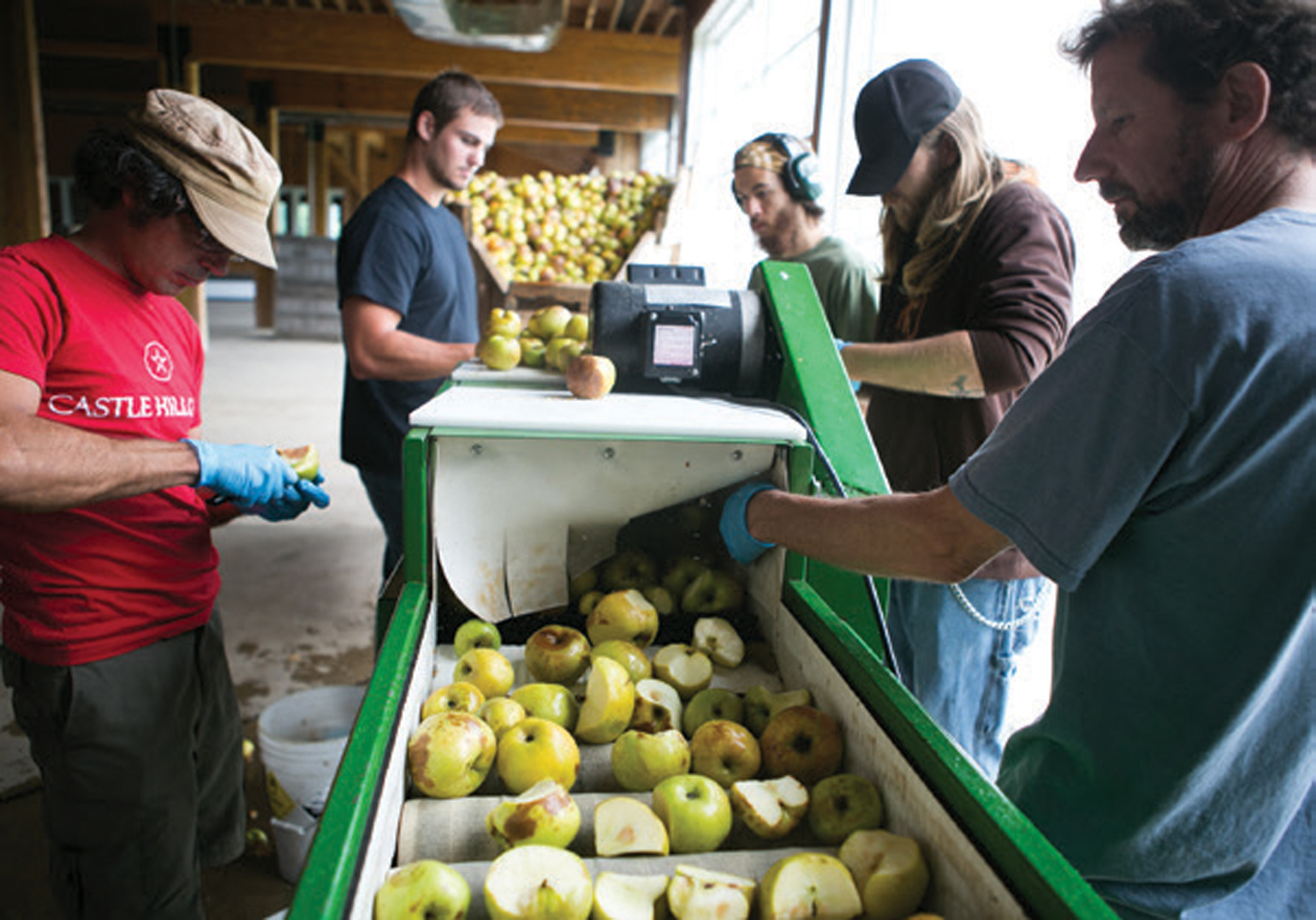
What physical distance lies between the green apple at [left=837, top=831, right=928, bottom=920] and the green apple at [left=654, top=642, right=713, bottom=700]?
15.9 inches

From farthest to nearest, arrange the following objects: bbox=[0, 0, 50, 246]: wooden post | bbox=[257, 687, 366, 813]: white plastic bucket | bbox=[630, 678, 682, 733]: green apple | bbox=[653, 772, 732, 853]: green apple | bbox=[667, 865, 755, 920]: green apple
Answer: bbox=[0, 0, 50, 246]: wooden post → bbox=[257, 687, 366, 813]: white plastic bucket → bbox=[630, 678, 682, 733]: green apple → bbox=[653, 772, 732, 853]: green apple → bbox=[667, 865, 755, 920]: green apple

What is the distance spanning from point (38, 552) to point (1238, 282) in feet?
5.93

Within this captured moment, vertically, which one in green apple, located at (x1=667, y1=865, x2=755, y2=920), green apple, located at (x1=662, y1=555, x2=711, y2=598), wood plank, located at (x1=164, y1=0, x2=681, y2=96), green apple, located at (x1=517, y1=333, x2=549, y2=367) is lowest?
green apple, located at (x1=667, y1=865, x2=755, y2=920)

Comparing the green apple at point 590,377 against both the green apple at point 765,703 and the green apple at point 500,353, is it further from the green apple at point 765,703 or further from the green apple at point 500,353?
the green apple at point 765,703

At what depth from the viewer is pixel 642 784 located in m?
1.04

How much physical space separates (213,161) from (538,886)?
4.49 feet

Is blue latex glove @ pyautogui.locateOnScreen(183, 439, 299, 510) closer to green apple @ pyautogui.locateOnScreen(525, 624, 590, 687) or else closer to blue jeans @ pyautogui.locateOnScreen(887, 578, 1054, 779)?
green apple @ pyautogui.locateOnScreen(525, 624, 590, 687)

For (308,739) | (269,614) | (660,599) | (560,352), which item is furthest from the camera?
(269,614)

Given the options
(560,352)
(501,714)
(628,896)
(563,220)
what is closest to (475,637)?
(501,714)

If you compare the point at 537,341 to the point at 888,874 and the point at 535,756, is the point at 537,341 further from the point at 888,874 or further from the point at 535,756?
the point at 888,874

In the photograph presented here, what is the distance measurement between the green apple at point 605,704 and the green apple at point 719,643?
229 mm

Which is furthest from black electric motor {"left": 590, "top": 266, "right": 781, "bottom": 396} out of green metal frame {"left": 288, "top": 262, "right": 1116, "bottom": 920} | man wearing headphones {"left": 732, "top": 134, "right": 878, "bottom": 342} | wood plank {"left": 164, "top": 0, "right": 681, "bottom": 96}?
wood plank {"left": 164, "top": 0, "right": 681, "bottom": 96}

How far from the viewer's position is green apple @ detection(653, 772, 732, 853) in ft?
3.03

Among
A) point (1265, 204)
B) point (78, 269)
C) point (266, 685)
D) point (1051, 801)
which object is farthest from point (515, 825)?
point (266, 685)
